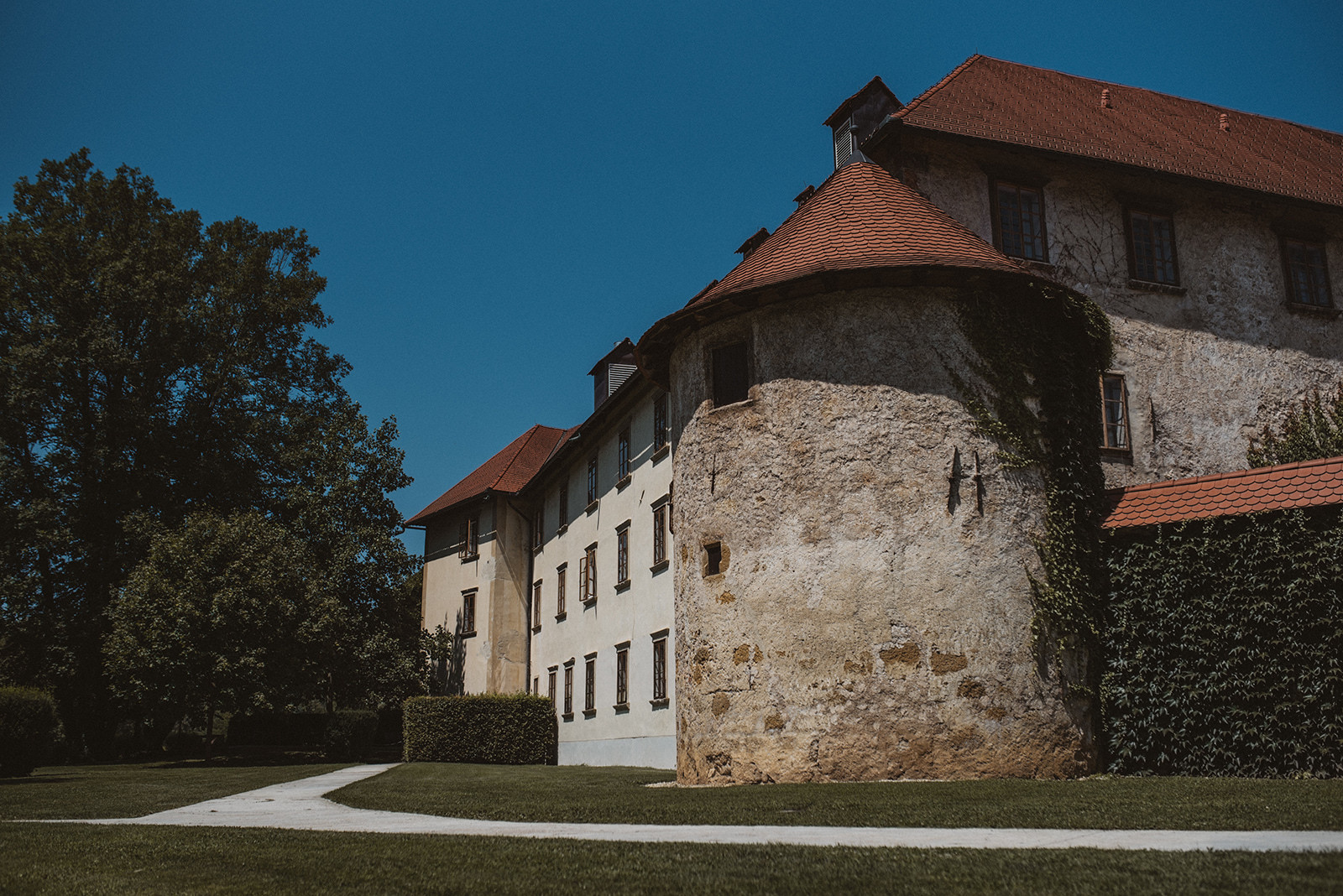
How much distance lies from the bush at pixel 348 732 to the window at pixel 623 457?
1204cm

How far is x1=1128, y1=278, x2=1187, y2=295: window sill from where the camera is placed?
20.1m

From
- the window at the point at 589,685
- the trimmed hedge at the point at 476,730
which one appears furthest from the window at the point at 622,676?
the trimmed hedge at the point at 476,730

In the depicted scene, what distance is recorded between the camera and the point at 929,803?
954 cm

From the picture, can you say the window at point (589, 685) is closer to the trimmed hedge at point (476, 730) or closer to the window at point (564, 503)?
the trimmed hedge at point (476, 730)

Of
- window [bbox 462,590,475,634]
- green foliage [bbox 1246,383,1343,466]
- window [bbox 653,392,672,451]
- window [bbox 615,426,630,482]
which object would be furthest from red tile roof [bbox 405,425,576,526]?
green foliage [bbox 1246,383,1343,466]

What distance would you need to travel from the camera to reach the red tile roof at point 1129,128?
65.4ft

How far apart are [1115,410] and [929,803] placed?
12.2 metres

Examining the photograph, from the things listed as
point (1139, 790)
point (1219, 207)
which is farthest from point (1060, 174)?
point (1139, 790)

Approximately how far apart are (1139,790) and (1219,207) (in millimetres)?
14885

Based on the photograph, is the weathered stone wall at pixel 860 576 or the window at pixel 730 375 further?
the window at pixel 730 375

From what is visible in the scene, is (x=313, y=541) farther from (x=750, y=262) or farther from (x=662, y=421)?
(x=750, y=262)

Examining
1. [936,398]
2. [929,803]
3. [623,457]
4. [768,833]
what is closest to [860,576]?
[936,398]

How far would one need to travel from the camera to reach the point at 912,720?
13.0 m

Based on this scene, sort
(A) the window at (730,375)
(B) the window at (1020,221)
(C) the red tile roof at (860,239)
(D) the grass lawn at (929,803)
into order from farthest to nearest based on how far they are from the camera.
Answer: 1. (B) the window at (1020,221)
2. (A) the window at (730,375)
3. (C) the red tile roof at (860,239)
4. (D) the grass lawn at (929,803)
